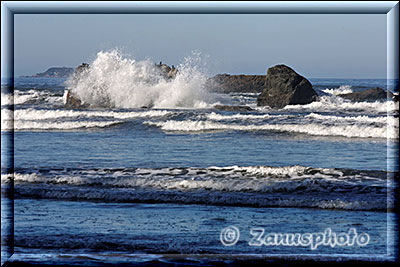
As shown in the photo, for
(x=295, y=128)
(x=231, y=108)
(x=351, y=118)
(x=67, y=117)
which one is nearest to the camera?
(x=295, y=128)

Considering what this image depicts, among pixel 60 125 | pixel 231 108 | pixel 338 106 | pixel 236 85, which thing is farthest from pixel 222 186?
pixel 338 106

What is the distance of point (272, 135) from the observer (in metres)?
9.61

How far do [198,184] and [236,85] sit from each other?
24.6 ft

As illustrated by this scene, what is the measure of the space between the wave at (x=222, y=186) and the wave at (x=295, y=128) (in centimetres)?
316

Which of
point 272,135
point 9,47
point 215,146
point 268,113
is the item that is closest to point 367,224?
point 9,47

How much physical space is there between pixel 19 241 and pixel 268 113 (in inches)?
321

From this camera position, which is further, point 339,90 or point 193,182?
point 339,90

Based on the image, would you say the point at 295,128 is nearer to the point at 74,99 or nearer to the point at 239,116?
the point at 239,116

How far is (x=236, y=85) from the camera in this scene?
13203mm

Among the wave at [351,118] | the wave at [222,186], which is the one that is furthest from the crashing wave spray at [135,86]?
the wave at [222,186]
